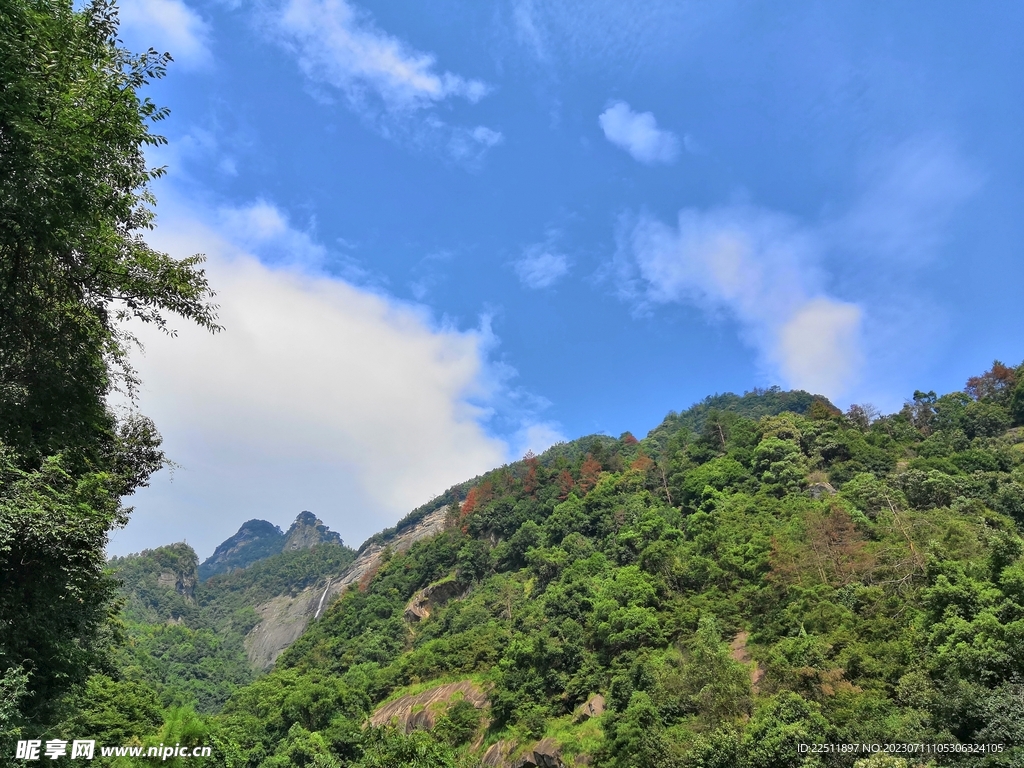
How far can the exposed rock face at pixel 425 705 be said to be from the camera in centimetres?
3222

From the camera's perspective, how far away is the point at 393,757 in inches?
522

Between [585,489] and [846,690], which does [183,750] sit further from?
[585,489]

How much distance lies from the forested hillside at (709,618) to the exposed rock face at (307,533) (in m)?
136

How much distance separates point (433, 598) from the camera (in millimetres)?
53469

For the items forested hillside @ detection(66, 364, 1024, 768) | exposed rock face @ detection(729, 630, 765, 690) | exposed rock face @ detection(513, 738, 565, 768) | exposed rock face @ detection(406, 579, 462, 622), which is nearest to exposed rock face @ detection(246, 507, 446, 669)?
exposed rock face @ detection(406, 579, 462, 622)

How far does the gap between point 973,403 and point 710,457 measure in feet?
75.4

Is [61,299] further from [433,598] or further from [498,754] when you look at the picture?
[433,598]

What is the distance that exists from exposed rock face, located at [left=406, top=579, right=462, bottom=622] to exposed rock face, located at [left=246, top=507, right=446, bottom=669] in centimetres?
3273

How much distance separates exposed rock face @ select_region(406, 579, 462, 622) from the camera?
5262 cm

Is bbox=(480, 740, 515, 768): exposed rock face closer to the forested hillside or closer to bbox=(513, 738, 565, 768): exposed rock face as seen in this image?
the forested hillside

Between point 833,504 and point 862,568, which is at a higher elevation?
point 833,504

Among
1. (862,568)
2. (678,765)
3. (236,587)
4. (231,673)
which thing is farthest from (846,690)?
(236,587)

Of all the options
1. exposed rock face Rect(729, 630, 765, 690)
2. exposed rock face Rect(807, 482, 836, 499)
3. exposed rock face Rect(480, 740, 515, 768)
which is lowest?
exposed rock face Rect(480, 740, 515, 768)

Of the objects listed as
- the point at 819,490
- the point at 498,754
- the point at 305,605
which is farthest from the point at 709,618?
the point at 305,605
